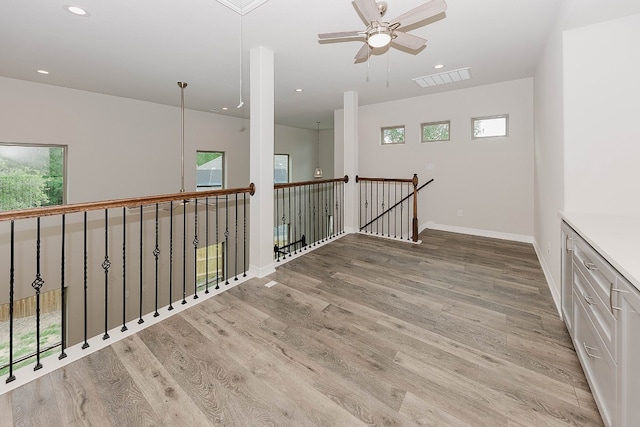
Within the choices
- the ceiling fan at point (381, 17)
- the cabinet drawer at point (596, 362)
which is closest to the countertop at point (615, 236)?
the cabinet drawer at point (596, 362)

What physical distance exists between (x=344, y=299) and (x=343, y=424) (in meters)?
1.37

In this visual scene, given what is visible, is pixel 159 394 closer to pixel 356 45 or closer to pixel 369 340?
pixel 369 340

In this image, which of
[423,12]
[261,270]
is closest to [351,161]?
[261,270]

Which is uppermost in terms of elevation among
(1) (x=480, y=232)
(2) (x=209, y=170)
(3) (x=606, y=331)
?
(2) (x=209, y=170)

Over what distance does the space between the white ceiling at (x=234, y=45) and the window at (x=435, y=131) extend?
29.7 inches

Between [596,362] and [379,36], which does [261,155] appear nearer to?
[379,36]

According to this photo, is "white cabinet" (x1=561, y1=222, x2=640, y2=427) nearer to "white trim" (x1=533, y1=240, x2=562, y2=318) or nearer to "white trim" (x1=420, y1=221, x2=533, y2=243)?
"white trim" (x1=533, y1=240, x2=562, y2=318)

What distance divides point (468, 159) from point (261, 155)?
13.2 ft

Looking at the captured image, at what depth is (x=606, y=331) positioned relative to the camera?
1.36m

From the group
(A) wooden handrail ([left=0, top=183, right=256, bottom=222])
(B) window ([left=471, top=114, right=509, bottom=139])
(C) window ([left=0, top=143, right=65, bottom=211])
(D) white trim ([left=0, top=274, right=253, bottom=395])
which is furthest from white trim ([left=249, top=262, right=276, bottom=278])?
(B) window ([left=471, top=114, right=509, bottom=139])

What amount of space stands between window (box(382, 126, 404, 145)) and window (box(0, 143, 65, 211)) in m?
6.23

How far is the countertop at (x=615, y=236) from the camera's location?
118cm

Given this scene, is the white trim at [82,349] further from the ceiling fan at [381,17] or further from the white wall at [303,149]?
the white wall at [303,149]

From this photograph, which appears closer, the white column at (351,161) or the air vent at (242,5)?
the air vent at (242,5)
